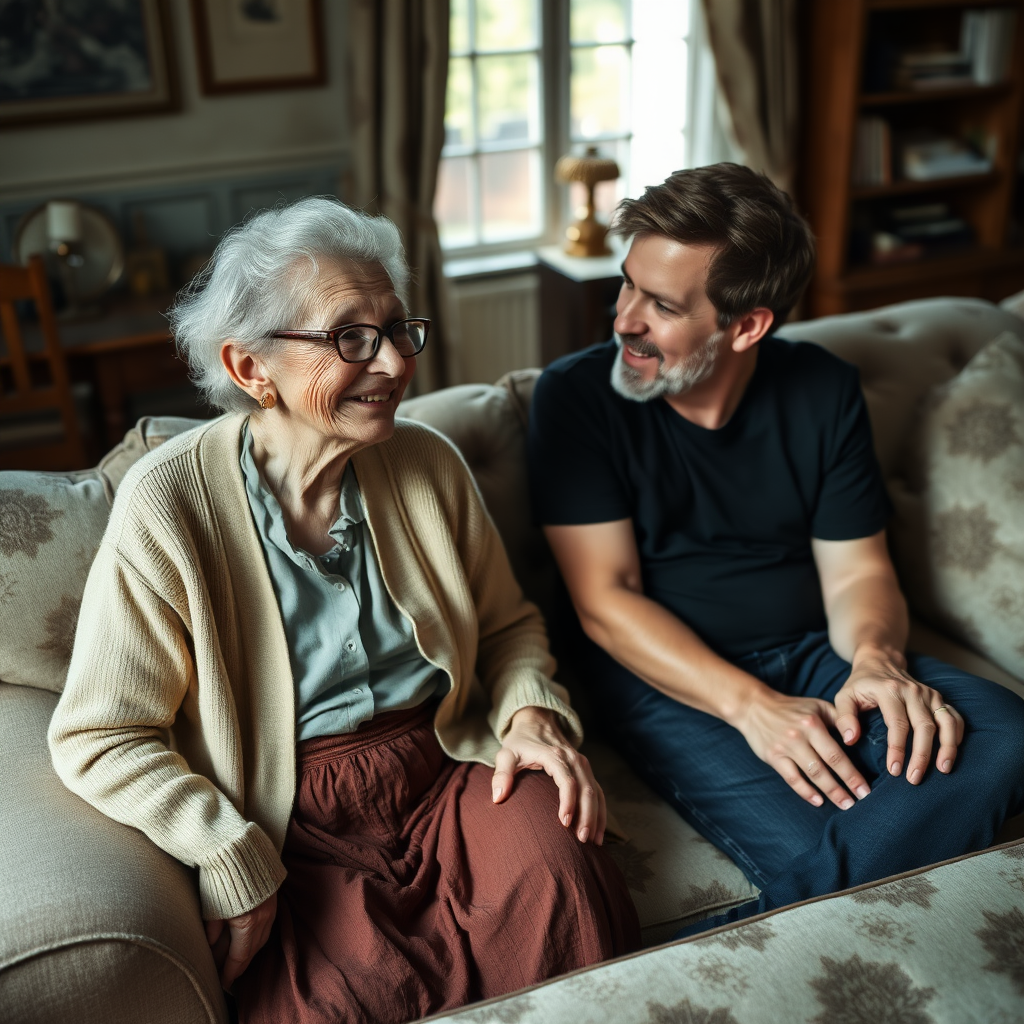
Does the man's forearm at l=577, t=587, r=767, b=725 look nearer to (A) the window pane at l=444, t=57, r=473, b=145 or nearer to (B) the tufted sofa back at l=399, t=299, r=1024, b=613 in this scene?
(B) the tufted sofa back at l=399, t=299, r=1024, b=613

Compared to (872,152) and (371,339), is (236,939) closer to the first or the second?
(371,339)

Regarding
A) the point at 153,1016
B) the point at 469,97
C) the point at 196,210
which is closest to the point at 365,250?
the point at 153,1016

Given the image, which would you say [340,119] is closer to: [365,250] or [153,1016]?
[365,250]

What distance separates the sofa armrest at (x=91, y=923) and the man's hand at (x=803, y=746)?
2.51ft

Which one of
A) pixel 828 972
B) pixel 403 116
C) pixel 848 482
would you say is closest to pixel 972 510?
pixel 848 482

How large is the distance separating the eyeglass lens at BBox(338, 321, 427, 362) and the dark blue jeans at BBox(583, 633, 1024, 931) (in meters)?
0.67

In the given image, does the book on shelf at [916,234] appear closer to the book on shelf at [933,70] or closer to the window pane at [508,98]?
the book on shelf at [933,70]

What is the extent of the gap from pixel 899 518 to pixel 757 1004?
1031 millimetres

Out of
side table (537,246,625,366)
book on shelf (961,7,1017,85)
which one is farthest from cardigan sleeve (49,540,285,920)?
book on shelf (961,7,1017,85)

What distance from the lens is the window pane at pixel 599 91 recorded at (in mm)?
3602

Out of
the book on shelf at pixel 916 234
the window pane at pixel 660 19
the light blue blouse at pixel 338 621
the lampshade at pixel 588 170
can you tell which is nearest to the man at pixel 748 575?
the light blue blouse at pixel 338 621

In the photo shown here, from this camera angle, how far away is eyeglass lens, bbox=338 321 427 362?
1180 millimetres

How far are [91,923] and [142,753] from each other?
20 centimetres

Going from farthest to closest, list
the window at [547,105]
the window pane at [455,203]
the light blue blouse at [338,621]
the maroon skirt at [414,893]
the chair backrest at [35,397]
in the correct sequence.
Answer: the window pane at [455,203] → the window at [547,105] → the chair backrest at [35,397] → the light blue blouse at [338,621] → the maroon skirt at [414,893]
